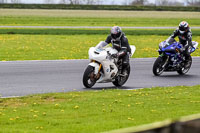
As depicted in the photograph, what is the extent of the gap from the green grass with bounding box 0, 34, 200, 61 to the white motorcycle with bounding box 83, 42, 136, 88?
8.37 meters

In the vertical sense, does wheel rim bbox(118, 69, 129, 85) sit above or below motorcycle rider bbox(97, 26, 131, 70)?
below

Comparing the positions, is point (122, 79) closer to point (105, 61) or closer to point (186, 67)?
point (105, 61)

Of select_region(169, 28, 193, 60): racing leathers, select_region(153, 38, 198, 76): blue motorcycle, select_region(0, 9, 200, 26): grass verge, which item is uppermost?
select_region(169, 28, 193, 60): racing leathers

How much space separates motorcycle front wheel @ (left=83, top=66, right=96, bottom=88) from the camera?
12873mm

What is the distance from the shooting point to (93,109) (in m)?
9.44

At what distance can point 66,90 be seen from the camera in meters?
12.9

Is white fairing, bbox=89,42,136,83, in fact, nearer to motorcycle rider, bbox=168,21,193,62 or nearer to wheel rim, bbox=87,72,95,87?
wheel rim, bbox=87,72,95,87

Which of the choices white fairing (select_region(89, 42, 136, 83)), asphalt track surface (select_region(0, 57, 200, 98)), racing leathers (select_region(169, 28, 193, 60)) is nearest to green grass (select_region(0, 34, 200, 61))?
asphalt track surface (select_region(0, 57, 200, 98))

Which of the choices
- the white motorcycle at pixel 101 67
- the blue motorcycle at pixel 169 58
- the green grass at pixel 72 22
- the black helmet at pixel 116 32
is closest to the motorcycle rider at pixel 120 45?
the black helmet at pixel 116 32

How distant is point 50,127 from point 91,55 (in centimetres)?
545

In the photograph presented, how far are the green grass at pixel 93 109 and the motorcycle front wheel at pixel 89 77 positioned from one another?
0.89 meters

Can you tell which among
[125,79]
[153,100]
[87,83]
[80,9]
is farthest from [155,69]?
[80,9]

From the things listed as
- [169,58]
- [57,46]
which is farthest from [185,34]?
[57,46]

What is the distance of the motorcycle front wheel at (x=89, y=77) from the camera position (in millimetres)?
12873
